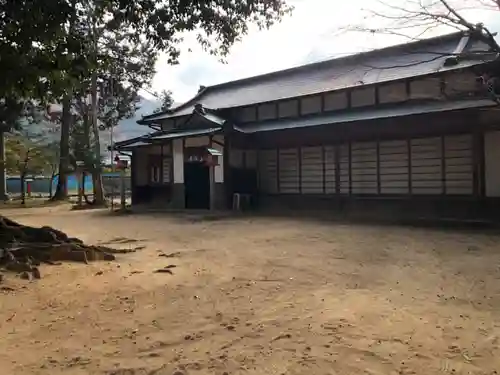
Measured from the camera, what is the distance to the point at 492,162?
11.9 metres

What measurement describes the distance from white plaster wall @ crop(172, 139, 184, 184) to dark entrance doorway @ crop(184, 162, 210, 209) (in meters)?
0.18

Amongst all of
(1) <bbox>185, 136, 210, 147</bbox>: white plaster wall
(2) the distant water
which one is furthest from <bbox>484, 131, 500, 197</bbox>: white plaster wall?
(2) the distant water

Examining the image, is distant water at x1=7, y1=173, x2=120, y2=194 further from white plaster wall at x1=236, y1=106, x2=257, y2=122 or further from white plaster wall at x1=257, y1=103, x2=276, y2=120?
white plaster wall at x1=257, y1=103, x2=276, y2=120

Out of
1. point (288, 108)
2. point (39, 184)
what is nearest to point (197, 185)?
point (288, 108)

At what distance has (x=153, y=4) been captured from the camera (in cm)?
752

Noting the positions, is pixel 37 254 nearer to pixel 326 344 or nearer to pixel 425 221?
pixel 326 344

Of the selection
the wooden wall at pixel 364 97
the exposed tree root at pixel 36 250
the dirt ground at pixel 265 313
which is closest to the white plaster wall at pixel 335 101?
the wooden wall at pixel 364 97

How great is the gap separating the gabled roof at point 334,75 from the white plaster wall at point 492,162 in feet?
6.64

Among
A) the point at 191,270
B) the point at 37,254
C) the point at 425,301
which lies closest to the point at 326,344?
the point at 425,301

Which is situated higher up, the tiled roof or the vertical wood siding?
the tiled roof

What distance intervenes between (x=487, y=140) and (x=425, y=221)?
2.66m

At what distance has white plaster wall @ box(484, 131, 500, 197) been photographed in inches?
466

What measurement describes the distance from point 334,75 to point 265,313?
14192 millimetres

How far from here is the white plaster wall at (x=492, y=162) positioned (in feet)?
38.9
